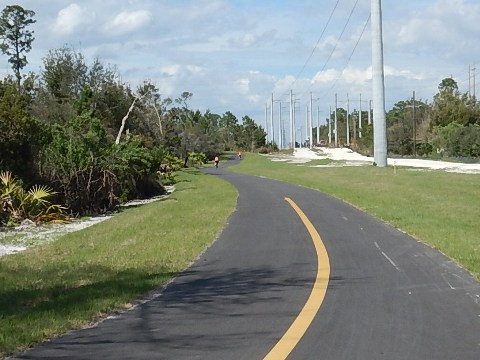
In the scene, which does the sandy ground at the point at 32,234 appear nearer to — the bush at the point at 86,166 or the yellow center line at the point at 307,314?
the bush at the point at 86,166

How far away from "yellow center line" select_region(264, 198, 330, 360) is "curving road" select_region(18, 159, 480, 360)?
0.06m

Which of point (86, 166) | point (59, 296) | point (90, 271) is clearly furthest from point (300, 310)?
point (86, 166)

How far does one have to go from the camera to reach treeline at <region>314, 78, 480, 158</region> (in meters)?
77.8

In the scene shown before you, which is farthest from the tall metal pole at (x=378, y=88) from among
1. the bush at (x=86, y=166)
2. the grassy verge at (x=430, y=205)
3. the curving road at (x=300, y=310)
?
the curving road at (x=300, y=310)

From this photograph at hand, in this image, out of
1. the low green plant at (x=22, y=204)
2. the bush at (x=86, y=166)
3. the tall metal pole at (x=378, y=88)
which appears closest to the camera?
the low green plant at (x=22, y=204)

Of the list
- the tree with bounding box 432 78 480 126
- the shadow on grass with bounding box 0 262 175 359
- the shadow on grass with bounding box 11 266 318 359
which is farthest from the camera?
the tree with bounding box 432 78 480 126

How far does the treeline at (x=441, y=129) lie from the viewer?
255 feet

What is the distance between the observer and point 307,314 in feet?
26.3

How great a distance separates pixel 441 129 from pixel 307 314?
83694 millimetres

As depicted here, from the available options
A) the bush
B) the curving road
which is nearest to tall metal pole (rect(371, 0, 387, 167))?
the bush

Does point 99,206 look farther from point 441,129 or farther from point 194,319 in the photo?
point 441,129

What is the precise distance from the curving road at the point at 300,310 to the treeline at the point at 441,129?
67.1 m

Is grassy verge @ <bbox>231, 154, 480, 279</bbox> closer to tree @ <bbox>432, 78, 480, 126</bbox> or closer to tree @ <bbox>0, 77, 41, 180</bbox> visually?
tree @ <bbox>0, 77, 41, 180</bbox>

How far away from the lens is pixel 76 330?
7.47 meters
